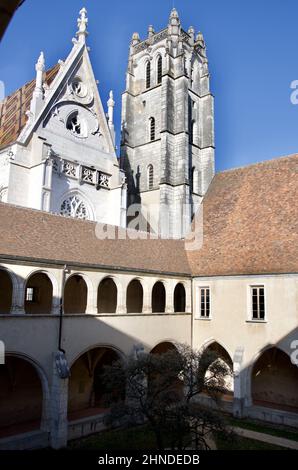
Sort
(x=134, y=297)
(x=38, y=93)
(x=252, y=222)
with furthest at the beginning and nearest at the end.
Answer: (x=38, y=93)
(x=134, y=297)
(x=252, y=222)

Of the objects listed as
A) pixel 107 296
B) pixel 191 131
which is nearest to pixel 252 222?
pixel 107 296

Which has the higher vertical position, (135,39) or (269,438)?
(135,39)

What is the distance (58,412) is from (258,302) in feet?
32.4

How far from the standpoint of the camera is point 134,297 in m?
21.5

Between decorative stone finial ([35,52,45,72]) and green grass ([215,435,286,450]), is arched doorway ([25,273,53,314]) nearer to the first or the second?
green grass ([215,435,286,450])

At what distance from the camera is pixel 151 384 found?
13.0 m

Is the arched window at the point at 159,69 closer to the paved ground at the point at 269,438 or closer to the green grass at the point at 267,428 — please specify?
the green grass at the point at 267,428

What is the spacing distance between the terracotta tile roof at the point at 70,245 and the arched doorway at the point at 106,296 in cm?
194

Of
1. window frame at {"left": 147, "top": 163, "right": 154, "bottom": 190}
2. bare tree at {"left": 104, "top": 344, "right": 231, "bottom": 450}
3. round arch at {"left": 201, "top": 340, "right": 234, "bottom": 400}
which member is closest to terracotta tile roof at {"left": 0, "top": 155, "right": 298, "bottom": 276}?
round arch at {"left": 201, "top": 340, "right": 234, "bottom": 400}

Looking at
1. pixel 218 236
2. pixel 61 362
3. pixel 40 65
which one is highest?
pixel 40 65

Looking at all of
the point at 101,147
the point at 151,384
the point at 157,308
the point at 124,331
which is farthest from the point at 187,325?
the point at 101,147

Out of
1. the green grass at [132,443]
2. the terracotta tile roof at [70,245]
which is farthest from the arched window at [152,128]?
the green grass at [132,443]

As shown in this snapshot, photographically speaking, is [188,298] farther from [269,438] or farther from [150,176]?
[150,176]

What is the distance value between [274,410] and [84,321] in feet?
30.0
